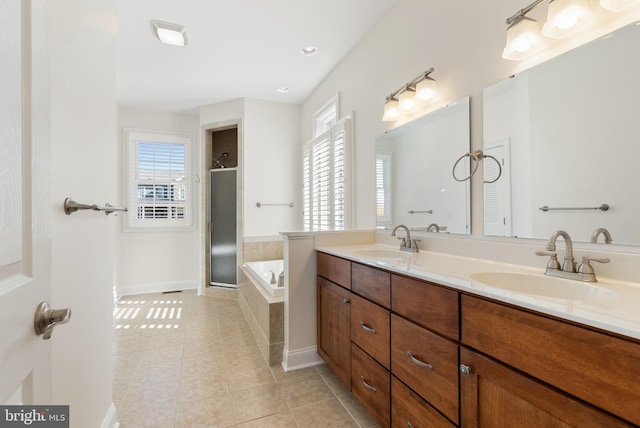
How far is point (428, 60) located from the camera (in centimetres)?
184

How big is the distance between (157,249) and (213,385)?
3.00 meters

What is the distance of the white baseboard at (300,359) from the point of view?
207 centimetres

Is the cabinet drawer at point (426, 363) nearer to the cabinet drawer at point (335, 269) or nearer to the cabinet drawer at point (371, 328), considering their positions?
the cabinet drawer at point (371, 328)

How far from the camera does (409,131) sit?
2.00 m

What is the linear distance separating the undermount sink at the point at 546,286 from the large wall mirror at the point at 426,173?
1.48 ft

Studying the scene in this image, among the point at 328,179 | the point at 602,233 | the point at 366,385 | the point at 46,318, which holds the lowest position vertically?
the point at 366,385

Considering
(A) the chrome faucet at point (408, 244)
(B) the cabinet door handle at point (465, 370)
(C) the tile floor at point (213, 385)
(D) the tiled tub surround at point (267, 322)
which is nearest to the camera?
(B) the cabinet door handle at point (465, 370)

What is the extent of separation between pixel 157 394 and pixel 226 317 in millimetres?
1413

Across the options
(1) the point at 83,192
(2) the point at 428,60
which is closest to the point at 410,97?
(2) the point at 428,60

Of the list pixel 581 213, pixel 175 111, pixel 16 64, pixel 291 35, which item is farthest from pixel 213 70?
pixel 581 213

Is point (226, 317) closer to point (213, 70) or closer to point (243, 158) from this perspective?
point (243, 158)

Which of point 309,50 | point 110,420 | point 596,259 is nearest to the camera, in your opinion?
point 596,259

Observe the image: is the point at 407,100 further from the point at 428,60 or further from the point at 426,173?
the point at 426,173

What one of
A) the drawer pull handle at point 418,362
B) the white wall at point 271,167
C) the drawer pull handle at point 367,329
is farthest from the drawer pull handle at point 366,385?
the white wall at point 271,167
